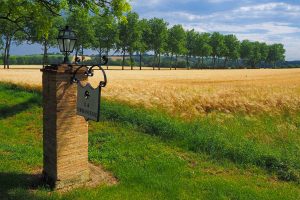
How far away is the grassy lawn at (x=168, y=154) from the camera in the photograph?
9836 mm

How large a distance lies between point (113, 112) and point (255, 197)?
33.9 ft

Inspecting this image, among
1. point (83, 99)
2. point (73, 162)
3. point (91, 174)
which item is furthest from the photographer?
point (91, 174)

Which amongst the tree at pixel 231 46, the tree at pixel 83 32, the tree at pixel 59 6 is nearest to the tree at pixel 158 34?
the tree at pixel 83 32

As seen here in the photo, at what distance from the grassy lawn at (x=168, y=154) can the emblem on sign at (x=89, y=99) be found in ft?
6.87

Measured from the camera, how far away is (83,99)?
9.20 metres

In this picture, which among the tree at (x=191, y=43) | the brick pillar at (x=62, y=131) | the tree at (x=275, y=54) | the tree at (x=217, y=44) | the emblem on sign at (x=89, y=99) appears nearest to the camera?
the emblem on sign at (x=89, y=99)

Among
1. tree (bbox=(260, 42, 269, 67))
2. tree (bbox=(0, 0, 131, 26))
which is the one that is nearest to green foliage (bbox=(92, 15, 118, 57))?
tree (bbox=(0, 0, 131, 26))

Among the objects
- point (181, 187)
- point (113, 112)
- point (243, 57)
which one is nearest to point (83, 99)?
point (181, 187)

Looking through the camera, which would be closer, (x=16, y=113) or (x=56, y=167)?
(x=56, y=167)

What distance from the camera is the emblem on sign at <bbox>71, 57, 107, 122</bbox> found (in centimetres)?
861

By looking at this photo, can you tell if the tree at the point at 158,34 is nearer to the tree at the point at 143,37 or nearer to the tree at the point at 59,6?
the tree at the point at 143,37

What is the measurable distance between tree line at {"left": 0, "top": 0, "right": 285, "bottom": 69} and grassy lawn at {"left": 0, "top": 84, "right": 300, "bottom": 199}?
4.72m

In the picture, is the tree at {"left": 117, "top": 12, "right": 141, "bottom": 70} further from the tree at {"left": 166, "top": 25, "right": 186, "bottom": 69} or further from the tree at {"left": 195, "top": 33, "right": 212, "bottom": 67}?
the tree at {"left": 195, "top": 33, "right": 212, "bottom": 67}

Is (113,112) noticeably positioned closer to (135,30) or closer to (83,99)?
(83,99)
